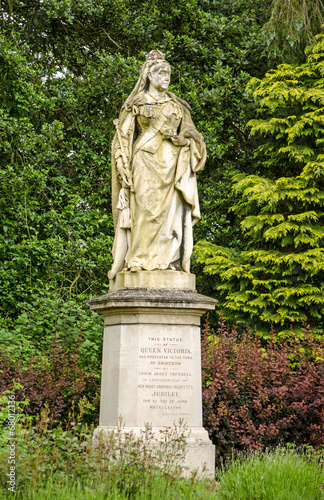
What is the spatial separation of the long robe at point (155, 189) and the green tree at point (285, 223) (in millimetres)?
4503

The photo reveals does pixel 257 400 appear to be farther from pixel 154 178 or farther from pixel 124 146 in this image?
pixel 124 146

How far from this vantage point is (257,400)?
26.9ft

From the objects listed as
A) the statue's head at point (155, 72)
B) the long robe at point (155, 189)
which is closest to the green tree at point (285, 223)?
the long robe at point (155, 189)

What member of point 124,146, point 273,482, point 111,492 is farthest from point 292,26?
point 111,492

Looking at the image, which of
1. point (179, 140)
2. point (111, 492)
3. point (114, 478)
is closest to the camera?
point (111, 492)

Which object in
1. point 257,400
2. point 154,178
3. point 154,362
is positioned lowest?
point 257,400

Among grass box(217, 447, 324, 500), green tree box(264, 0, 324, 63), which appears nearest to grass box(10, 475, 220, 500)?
grass box(217, 447, 324, 500)

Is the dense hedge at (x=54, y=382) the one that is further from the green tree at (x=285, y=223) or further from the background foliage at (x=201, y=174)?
the green tree at (x=285, y=223)

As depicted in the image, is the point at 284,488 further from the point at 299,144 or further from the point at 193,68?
the point at 193,68

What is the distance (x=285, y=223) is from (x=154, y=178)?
5046 millimetres

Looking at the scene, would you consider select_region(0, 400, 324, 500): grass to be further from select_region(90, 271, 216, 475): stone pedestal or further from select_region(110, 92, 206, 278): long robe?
select_region(110, 92, 206, 278): long robe

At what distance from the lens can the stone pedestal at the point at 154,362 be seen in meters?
6.79

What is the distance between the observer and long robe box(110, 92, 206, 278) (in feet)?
24.3

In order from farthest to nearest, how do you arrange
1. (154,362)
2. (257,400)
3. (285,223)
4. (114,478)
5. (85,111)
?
(85,111)
(285,223)
(257,400)
(154,362)
(114,478)
